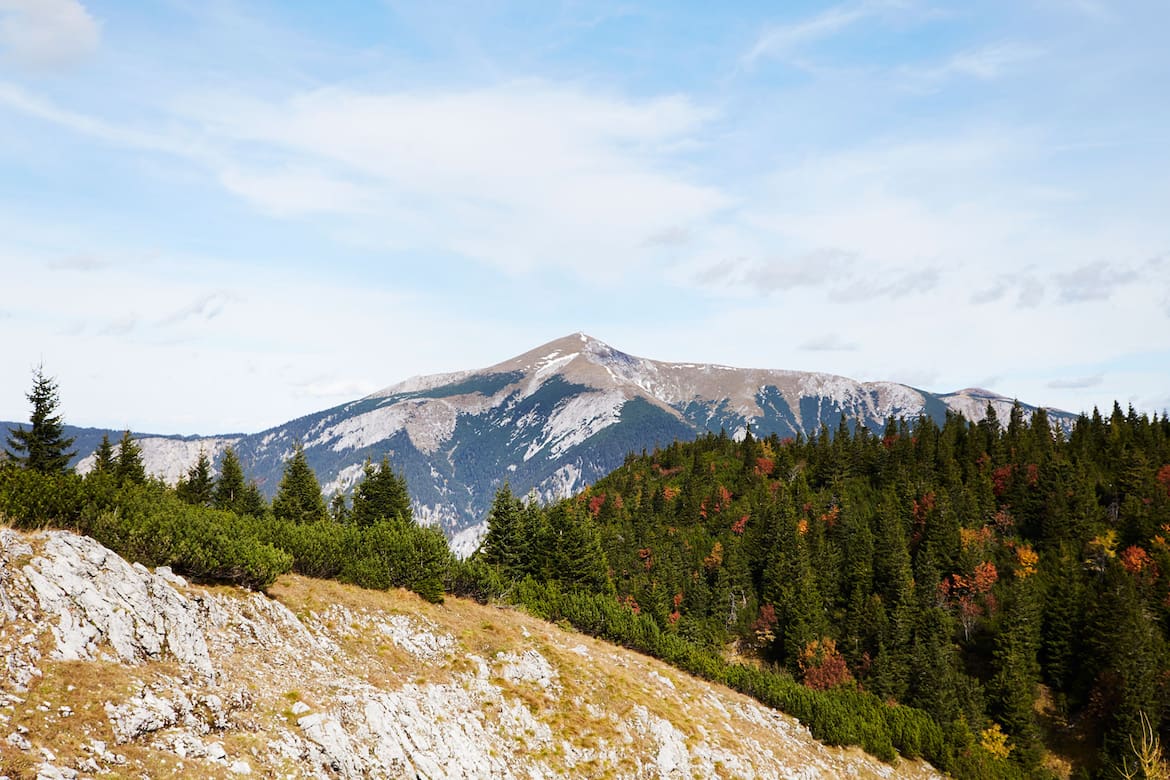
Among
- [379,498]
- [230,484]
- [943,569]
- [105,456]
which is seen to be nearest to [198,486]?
[230,484]

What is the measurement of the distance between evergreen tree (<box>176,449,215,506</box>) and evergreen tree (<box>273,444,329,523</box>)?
15304 mm

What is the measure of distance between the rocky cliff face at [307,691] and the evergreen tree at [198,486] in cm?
6592

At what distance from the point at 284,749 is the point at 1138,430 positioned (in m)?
210

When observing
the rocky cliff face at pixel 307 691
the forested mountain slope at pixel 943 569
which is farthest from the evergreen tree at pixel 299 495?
the rocky cliff face at pixel 307 691

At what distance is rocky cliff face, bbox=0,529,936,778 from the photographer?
2309 cm

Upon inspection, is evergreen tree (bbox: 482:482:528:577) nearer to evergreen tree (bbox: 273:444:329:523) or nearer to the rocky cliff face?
evergreen tree (bbox: 273:444:329:523)

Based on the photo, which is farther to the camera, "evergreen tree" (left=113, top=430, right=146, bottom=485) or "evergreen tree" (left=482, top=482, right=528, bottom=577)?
"evergreen tree" (left=482, top=482, right=528, bottom=577)

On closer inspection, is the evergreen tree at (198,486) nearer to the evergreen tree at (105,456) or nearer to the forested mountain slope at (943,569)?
the evergreen tree at (105,456)

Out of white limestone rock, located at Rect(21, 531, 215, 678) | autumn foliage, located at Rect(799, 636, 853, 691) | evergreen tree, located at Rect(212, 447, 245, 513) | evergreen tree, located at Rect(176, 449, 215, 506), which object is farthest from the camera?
evergreen tree, located at Rect(212, 447, 245, 513)

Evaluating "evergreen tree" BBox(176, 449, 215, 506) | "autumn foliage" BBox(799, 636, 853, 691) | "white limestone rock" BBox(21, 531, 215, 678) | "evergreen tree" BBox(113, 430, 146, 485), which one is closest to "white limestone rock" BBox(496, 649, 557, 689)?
"white limestone rock" BBox(21, 531, 215, 678)

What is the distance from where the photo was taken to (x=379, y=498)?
101 metres

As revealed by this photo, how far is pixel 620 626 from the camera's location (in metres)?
74.5

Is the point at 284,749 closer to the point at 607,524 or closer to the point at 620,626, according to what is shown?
the point at 620,626

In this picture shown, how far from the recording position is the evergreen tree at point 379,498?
99.4 metres
